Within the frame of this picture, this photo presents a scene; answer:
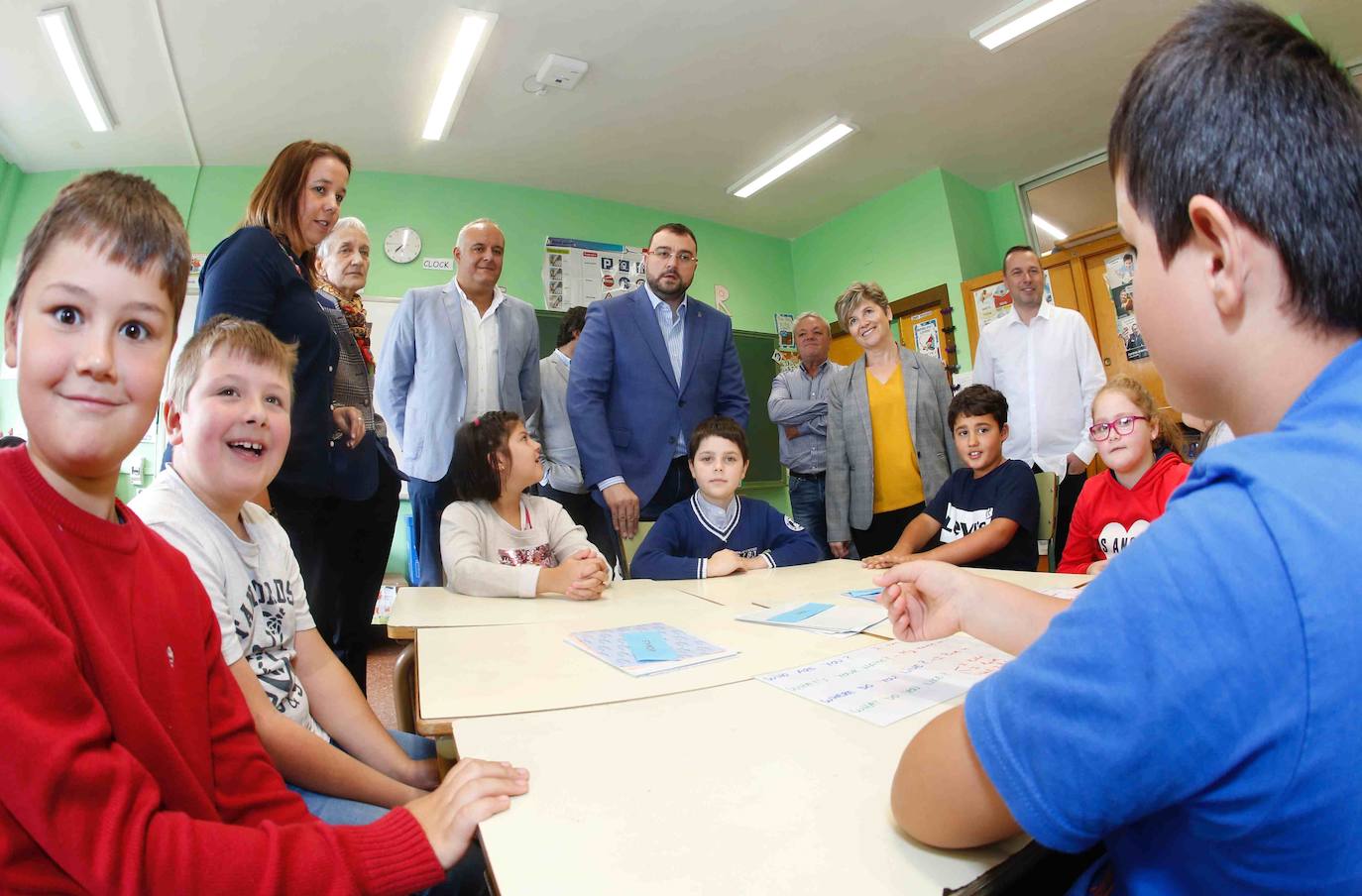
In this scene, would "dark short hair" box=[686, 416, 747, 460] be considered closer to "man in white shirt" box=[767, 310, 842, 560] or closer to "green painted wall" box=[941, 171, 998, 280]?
"man in white shirt" box=[767, 310, 842, 560]

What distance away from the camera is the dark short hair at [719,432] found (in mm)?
2178

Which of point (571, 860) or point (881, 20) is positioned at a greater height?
point (881, 20)

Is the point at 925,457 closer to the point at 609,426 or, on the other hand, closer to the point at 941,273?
the point at 609,426

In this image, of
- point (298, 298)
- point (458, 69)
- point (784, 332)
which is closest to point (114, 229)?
point (298, 298)

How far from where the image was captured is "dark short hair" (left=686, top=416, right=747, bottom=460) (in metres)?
2.18

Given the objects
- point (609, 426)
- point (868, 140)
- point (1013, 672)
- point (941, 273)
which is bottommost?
point (1013, 672)

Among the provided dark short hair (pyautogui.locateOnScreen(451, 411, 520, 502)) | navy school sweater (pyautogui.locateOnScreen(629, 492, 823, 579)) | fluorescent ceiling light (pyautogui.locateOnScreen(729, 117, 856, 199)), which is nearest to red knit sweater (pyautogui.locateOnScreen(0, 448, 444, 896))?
dark short hair (pyautogui.locateOnScreen(451, 411, 520, 502))

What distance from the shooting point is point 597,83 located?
3.81m

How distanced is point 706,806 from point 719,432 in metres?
1.70

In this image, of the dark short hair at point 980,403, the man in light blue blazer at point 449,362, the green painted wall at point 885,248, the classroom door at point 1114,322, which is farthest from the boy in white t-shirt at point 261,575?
the green painted wall at point 885,248

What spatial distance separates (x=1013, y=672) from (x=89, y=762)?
0.62 meters

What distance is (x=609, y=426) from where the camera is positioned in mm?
2396

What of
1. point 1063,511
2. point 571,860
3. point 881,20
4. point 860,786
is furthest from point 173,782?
point 881,20

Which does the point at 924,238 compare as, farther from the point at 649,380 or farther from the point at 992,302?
the point at 649,380
